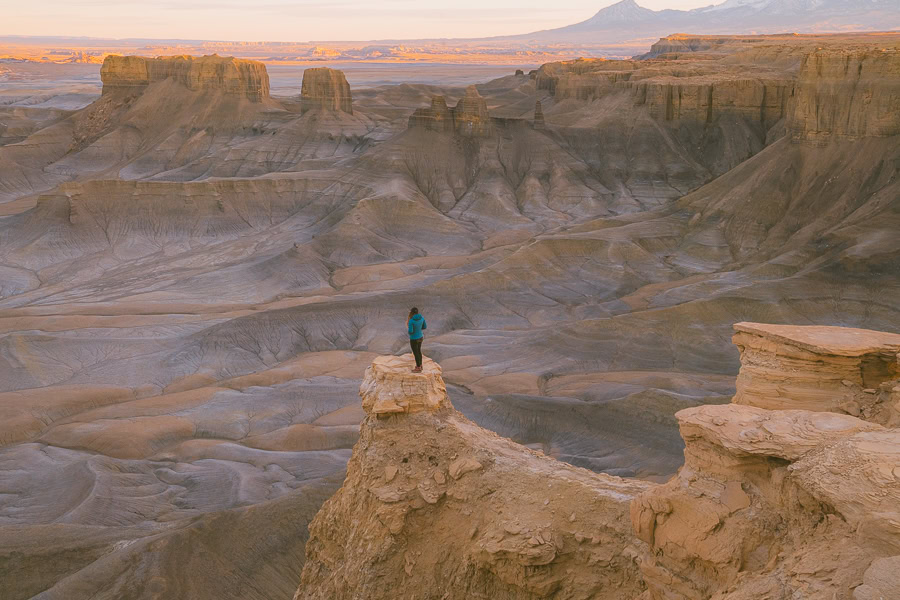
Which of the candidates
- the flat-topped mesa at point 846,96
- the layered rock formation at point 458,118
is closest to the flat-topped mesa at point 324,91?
the layered rock formation at point 458,118

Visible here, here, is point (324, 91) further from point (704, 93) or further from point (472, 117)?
point (704, 93)

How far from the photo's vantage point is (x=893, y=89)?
43.5 metres

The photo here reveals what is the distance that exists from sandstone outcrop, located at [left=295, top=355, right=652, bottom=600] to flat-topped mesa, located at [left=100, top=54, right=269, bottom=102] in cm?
7624

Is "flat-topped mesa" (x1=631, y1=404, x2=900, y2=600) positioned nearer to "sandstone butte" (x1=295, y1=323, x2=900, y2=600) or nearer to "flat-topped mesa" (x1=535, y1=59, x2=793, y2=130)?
"sandstone butte" (x1=295, y1=323, x2=900, y2=600)

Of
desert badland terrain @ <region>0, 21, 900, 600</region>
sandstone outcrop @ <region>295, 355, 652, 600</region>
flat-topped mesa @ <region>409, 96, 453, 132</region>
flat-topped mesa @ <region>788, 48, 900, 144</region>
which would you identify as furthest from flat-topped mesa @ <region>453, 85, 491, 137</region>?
sandstone outcrop @ <region>295, 355, 652, 600</region>

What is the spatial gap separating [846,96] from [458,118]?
106 feet

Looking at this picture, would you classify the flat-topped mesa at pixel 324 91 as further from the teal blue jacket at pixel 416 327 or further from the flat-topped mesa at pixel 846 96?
the teal blue jacket at pixel 416 327

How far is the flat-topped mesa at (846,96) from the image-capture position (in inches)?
1741

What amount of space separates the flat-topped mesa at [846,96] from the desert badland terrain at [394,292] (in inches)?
5.9

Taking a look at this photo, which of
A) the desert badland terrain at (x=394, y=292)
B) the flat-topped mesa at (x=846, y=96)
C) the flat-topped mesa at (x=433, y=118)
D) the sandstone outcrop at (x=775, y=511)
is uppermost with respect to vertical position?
the flat-topped mesa at (x=846, y=96)

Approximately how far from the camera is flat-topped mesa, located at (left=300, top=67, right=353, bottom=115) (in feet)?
260

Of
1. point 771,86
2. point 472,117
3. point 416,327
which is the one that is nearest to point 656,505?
point 416,327

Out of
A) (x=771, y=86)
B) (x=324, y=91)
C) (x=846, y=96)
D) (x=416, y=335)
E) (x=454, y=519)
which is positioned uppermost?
(x=771, y=86)

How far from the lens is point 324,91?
80.5 meters
